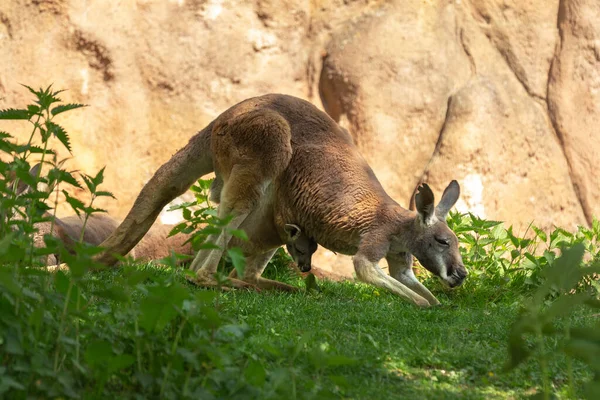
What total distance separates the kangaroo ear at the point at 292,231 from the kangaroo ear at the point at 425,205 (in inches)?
37.1

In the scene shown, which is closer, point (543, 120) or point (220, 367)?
point (220, 367)

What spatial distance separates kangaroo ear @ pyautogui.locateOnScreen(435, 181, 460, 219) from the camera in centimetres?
675

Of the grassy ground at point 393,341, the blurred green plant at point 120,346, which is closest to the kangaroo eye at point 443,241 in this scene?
the grassy ground at point 393,341

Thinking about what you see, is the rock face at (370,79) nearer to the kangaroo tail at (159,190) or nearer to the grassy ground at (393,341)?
the kangaroo tail at (159,190)

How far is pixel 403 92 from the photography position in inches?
369

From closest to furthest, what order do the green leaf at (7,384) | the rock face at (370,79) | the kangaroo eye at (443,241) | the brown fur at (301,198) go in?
1. the green leaf at (7,384)
2. the brown fur at (301,198)
3. the kangaroo eye at (443,241)
4. the rock face at (370,79)

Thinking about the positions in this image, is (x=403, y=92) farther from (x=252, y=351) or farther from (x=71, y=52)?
(x=252, y=351)

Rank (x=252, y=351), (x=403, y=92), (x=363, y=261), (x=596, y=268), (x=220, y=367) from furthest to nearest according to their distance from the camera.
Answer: (x=403, y=92)
(x=363, y=261)
(x=252, y=351)
(x=220, y=367)
(x=596, y=268)

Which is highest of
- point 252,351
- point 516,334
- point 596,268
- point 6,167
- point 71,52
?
point 71,52

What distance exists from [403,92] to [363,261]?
3554mm

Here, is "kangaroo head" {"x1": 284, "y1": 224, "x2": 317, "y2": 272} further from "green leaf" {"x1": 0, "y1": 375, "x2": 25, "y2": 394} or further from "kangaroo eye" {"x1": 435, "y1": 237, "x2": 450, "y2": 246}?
"green leaf" {"x1": 0, "y1": 375, "x2": 25, "y2": 394}

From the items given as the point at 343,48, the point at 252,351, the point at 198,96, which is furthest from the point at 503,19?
the point at 252,351

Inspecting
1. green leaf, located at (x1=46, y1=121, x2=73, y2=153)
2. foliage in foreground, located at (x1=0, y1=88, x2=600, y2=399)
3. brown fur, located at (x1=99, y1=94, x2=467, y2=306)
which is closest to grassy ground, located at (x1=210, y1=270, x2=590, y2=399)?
foliage in foreground, located at (x1=0, y1=88, x2=600, y2=399)

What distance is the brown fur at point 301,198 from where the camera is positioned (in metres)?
6.22
